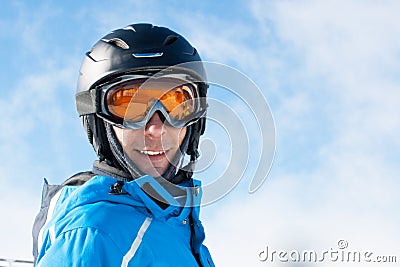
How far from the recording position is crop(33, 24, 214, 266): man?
1.85 m

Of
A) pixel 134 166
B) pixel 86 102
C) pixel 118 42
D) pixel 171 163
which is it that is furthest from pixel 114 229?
pixel 118 42

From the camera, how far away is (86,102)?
8.00ft

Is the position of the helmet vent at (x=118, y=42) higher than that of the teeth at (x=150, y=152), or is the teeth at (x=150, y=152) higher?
the helmet vent at (x=118, y=42)

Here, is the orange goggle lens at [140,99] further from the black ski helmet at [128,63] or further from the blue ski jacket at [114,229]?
the blue ski jacket at [114,229]

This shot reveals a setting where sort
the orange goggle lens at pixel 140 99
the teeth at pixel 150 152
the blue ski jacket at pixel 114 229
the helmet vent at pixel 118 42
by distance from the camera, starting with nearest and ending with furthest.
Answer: the blue ski jacket at pixel 114 229 → the teeth at pixel 150 152 → the orange goggle lens at pixel 140 99 → the helmet vent at pixel 118 42

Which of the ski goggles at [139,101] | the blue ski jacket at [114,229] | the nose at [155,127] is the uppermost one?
the ski goggles at [139,101]

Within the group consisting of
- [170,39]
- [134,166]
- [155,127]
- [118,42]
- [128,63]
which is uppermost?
[170,39]

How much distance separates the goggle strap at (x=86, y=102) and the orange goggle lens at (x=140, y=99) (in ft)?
0.26

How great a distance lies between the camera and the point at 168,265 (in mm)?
1938

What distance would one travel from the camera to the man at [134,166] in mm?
1847

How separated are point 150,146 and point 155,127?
11cm

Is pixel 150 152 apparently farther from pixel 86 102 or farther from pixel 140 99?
pixel 86 102

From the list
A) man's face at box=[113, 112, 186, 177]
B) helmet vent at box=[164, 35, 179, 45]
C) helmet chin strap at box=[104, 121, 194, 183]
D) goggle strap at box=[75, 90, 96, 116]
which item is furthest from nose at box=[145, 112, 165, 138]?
helmet vent at box=[164, 35, 179, 45]

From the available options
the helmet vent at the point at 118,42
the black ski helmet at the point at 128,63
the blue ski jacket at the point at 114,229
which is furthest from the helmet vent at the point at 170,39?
the blue ski jacket at the point at 114,229
